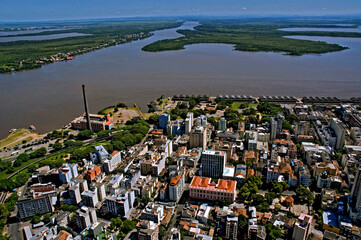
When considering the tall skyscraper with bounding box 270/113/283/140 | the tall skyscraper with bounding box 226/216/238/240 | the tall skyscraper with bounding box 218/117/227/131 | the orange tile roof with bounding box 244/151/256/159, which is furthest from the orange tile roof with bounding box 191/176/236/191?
the tall skyscraper with bounding box 218/117/227/131

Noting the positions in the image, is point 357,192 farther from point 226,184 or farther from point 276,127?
point 276,127

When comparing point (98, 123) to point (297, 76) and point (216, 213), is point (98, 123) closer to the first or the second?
point (216, 213)

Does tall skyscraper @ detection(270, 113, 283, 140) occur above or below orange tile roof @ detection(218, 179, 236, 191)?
above

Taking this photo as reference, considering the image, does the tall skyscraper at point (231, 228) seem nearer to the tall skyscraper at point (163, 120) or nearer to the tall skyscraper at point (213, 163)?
the tall skyscraper at point (213, 163)

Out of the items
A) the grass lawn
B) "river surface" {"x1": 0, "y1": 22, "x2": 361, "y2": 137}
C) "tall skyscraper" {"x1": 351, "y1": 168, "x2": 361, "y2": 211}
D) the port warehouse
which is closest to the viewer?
"tall skyscraper" {"x1": 351, "y1": 168, "x2": 361, "y2": 211}

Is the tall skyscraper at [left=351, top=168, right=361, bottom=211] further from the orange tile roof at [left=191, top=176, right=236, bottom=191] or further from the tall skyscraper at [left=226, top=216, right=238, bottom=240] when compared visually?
the tall skyscraper at [left=226, top=216, right=238, bottom=240]

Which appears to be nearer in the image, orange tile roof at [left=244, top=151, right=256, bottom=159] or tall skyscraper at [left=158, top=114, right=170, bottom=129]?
orange tile roof at [left=244, top=151, right=256, bottom=159]
